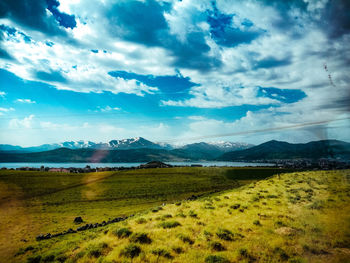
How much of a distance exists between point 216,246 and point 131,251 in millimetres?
4574

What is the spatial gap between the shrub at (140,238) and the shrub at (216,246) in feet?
11.7

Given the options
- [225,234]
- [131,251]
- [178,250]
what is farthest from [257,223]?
[131,251]

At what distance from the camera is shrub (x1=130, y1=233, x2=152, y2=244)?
10.7 m

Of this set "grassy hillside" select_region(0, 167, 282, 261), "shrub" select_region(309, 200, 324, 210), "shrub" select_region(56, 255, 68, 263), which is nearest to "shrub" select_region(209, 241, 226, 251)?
"shrub" select_region(56, 255, 68, 263)

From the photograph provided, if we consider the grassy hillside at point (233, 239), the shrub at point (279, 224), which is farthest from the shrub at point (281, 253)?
the shrub at point (279, 224)

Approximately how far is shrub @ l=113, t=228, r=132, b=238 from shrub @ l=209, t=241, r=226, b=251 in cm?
536

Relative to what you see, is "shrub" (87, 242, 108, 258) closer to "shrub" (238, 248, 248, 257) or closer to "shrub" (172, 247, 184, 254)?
"shrub" (172, 247, 184, 254)

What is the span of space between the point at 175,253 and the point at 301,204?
46.8 feet

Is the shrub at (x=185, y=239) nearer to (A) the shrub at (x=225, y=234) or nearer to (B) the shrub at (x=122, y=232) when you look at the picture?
(A) the shrub at (x=225, y=234)

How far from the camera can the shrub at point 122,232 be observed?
11.9 metres

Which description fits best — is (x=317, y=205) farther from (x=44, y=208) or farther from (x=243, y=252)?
(x=44, y=208)

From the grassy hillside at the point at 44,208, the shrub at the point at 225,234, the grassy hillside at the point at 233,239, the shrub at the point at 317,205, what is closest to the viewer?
the grassy hillside at the point at 233,239

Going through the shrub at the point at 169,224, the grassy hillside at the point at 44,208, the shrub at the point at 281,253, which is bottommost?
the grassy hillside at the point at 44,208

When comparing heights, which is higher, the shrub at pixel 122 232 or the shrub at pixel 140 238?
the shrub at pixel 140 238
